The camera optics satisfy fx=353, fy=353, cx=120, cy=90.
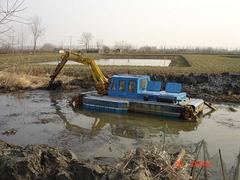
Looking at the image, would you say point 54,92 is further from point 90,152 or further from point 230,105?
point 90,152

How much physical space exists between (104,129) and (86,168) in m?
8.21

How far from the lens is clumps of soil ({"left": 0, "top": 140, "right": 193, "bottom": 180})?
670 cm

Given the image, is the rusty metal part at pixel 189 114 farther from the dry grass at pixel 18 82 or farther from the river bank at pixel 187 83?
the dry grass at pixel 18 82

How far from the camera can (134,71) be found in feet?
103

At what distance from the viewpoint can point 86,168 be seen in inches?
281

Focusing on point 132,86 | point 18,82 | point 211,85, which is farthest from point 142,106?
point 18,82

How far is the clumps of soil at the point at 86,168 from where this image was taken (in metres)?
6.70

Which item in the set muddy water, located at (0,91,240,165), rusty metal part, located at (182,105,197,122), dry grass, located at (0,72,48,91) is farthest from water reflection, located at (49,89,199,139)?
dry grass, located at (0,72,48,91)

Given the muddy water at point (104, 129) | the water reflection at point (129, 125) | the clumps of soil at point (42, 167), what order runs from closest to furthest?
the clumps of soil at point (42, 167)
the muddy water at point (104, 129)
the water reflection at point (129, 125)

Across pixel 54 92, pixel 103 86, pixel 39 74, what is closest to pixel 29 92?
pixel 54 92

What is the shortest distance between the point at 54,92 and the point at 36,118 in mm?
8348

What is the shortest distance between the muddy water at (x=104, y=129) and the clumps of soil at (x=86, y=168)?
12.6 ft

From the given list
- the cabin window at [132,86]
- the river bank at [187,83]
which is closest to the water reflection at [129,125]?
the cabin window at [132,86]

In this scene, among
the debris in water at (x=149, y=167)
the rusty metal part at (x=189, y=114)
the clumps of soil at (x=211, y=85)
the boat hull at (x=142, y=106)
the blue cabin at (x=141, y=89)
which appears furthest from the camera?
the clumps of soil at (x=211, y=85)
